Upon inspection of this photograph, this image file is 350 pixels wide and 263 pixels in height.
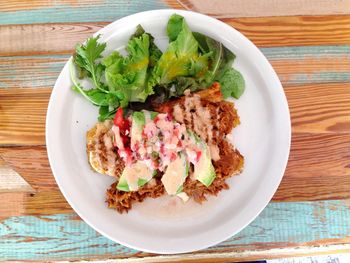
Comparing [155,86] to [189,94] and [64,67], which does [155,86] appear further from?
[64,67]

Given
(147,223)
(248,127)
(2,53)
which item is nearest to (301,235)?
(248,127)

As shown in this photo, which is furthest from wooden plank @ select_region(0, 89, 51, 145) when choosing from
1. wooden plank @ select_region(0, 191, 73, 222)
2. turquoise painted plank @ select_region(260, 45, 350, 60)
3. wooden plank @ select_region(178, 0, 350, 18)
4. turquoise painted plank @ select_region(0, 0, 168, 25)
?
turquoise painted plank @ select_region(260, 45, 350, 60)

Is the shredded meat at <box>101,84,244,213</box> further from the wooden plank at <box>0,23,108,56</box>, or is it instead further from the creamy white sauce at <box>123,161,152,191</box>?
the wooden plank at <box>0,23,108,56</box>

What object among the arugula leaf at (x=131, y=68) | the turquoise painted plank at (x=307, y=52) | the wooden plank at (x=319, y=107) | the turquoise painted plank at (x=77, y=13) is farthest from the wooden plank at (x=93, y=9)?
the wooden plank at (x=319, y=107)

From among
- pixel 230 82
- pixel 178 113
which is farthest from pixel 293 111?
pixel 178 113

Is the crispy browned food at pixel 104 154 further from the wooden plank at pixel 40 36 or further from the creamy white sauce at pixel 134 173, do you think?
the wooden plank at pixel 40 36

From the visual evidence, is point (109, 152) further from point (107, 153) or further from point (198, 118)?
point (198, 118)
